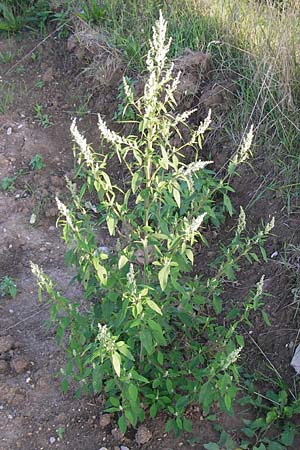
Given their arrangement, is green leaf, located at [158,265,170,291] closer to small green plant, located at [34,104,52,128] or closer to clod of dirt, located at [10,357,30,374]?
clod of dirt, located at [10,357,30,374]

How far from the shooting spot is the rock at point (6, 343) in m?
3.14

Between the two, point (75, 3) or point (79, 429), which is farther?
point (75, 3)

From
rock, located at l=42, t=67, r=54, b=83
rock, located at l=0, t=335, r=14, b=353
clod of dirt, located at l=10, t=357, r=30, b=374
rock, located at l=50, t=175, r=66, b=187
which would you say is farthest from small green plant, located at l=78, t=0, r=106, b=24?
clod of dirt, located at l=10, t=357, r=30, b=374

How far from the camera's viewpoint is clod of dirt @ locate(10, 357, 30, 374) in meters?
3.05

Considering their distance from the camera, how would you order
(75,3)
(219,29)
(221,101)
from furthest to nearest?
1. (75,3)
2. (219,29)
3. (221,101)

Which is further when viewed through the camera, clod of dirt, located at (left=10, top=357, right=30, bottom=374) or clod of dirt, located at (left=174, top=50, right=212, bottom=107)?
clod of dirt, located at (left=174, top=50, right=212, bottom=107)

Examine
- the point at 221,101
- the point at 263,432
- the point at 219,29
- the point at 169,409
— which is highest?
the point at 219,29

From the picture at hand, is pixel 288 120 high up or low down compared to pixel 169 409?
up

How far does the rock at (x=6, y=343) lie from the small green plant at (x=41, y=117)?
71.5 inches

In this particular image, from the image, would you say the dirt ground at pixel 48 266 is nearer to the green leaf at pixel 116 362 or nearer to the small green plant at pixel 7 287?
the small green plant at pixel 7 287

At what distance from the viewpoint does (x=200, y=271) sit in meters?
3.46

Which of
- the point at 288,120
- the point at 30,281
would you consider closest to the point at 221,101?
the point at 288,120

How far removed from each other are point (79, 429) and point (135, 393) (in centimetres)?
60

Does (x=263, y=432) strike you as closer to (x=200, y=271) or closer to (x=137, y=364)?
(x=137, y=364)
